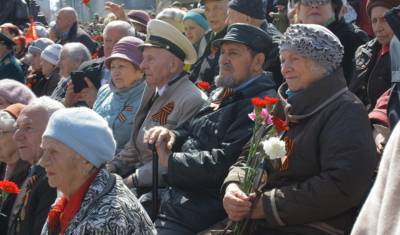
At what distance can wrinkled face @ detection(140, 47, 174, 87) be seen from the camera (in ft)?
18.7

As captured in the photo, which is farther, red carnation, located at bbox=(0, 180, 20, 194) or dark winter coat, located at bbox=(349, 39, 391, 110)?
dark winter coat, located at bbox=(349, 39, 391, 110)

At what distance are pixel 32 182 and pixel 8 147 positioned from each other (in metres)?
0.85

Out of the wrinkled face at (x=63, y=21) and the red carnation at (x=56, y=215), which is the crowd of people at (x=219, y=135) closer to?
the red carnation at (x=56, y=215)

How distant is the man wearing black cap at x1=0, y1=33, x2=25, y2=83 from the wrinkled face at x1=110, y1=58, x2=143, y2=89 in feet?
11.3

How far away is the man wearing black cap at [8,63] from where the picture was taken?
9.37 m

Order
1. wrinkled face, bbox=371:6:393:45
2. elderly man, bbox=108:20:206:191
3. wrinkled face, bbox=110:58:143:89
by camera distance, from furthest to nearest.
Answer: wrinkled face, bbox=110:58:143:89 → elderly man, bbox=108:20:206:191 → wrinkled face, bbox=371:6:393:45

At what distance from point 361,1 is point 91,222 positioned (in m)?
5.85

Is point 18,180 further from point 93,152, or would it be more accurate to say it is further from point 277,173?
point 277,173

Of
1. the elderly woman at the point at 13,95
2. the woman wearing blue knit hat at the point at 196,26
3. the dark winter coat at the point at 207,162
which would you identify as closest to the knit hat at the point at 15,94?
the elderly woman at the point at 13,95

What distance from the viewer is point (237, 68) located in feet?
16.4

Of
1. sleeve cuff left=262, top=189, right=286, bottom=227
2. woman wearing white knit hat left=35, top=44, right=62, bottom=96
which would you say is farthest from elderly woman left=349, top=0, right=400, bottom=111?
woman wearing white knit hat left=35, top=44, right=62, bottom=96

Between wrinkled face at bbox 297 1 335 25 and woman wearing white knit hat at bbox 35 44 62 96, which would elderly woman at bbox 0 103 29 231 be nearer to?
wrinkled face at bbox 297 1 335 25

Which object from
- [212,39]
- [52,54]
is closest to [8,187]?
[212,39]

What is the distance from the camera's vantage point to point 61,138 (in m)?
3.65
